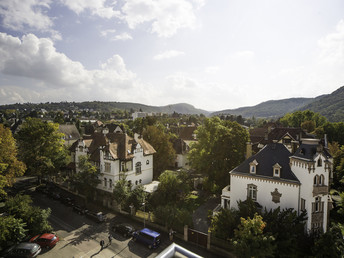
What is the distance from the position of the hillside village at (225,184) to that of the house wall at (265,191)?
0.11 m

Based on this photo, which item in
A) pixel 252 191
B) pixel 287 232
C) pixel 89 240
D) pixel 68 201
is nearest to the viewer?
pixel 287 232

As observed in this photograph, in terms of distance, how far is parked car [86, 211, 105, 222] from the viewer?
2931cm

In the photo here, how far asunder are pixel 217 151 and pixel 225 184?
19.6 ft

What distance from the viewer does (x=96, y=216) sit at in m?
29.8

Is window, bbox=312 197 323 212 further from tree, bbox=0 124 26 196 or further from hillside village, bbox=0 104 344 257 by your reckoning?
tree, bbox=0 124 26 196

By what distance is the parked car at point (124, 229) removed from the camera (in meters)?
26.1

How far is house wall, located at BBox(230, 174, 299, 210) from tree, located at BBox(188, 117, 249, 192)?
8.00 meters

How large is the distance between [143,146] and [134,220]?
14856 millimetres

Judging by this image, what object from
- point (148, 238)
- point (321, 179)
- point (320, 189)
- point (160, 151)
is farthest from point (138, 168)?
point (321, 179)

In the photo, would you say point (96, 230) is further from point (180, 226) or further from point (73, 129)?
point (73, 129)

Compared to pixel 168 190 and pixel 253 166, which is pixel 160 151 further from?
pixel 253 166

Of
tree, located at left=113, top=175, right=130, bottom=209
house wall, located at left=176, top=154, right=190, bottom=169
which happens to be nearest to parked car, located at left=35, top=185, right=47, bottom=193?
tree, located at left=113, top=175, right=130, bottom=209

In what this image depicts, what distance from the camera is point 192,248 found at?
23719 mm

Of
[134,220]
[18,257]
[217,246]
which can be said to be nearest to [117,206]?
[134,220]
